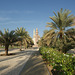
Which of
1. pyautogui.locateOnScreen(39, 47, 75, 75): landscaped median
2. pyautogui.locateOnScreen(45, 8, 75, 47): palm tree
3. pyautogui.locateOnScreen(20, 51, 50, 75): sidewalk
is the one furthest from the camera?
pyautogui.locateOnScreen(45, 8, 75, 47): palm tree

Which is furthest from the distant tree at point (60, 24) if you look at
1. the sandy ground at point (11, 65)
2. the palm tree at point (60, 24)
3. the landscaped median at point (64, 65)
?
the landscaped median at point (64, 65)

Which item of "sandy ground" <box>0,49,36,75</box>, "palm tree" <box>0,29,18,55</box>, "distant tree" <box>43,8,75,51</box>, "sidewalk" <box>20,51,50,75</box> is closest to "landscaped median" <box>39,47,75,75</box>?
"sidewalk" <box>20,51,50,75</box>

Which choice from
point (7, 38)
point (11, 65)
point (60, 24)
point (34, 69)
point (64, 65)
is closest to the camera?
point (64, 65)

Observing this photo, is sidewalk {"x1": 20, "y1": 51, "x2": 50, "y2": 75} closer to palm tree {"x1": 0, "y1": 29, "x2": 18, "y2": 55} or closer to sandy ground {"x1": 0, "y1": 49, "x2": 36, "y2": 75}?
sandy ground {"x1": 0, "y1": 49, "x2": 36, "y2": 75}

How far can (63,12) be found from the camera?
35.5ft

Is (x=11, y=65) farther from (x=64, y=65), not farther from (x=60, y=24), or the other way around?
(x=60, y=24)

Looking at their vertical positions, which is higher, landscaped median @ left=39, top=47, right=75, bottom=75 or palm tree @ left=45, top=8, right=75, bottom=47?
palm tree @ left=45, top=8, right=75, bottom=47

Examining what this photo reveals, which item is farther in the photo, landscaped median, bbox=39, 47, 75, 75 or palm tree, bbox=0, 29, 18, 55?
palm tree, bbox=0, 29, 18, 55

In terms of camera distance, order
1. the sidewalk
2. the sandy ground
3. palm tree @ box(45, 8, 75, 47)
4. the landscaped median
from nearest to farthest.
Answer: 1. the landscaped median
2. the sidewalk
3. the sandy ground
4. palm tree @ box(45, 8, 75, 47)

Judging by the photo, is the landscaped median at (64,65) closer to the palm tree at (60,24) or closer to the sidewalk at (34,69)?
the sidewalk at (34,69)

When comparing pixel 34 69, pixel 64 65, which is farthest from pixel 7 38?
pixel 64 65

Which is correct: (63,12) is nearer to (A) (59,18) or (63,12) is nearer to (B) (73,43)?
(A) (59,18)

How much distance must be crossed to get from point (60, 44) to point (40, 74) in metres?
7.01

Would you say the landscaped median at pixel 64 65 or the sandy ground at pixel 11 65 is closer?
the landscaped median at pixel 64 65
